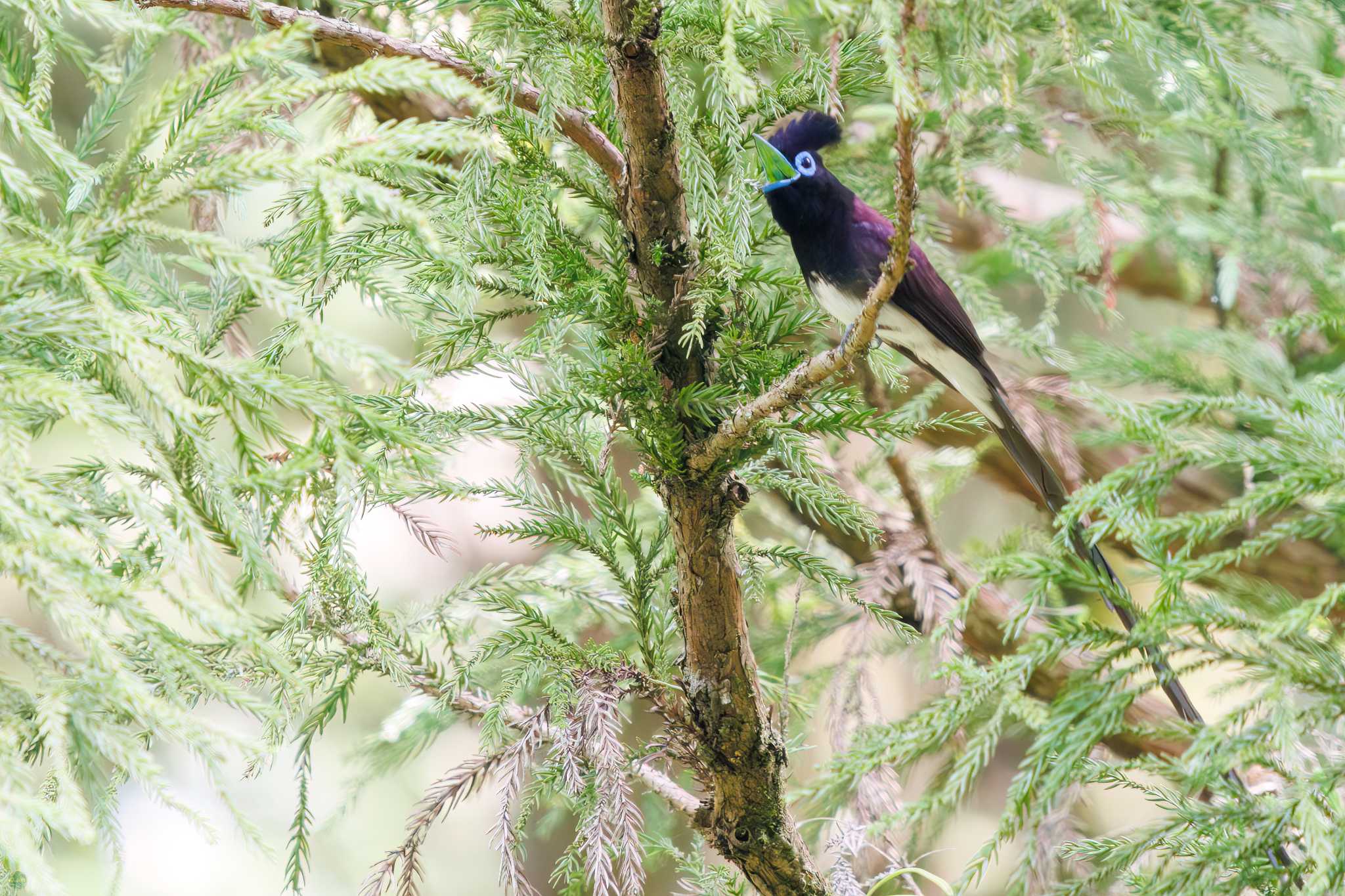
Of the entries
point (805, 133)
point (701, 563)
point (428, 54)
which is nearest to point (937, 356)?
point (805, 133)

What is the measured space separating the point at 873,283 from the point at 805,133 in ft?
1.12

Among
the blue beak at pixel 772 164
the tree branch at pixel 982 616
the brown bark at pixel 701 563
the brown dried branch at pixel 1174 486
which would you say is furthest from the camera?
the brown dried branch at pixel 1174 486

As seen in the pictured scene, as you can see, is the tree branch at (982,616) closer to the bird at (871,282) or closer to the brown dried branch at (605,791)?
the bird at (871,282)

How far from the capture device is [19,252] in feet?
2.54

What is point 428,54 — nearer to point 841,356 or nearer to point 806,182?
point 841,356

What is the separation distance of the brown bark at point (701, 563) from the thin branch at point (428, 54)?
0.32 feet

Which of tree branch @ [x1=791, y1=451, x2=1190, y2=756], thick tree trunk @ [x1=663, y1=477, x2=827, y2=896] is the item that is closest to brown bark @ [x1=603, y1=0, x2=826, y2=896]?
thick tree trunk @ [x1=663, y1=477, x2=827, y2=896]

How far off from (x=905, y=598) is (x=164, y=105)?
88.5 inches

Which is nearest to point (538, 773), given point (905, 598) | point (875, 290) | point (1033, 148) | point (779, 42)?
point (875, 290)

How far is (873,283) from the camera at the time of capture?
1990 millimetres

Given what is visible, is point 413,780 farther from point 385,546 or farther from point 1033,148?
point 1033,148

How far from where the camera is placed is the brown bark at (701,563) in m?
1.09

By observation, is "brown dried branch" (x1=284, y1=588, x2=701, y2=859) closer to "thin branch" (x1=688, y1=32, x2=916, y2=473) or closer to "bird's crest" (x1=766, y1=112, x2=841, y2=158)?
"thin branch" (x1=688, y1=32, x2=916, y2=473)

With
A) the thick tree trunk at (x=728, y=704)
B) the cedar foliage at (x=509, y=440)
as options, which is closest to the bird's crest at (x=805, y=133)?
the cedar foliage at (x=509, y=440)
